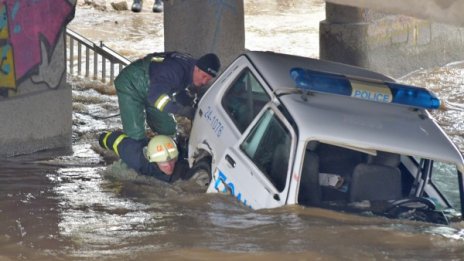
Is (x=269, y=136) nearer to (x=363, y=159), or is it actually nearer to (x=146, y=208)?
(x=363, y=159)

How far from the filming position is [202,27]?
1528 cm

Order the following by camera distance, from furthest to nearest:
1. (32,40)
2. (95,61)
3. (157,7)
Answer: (157,7)
(95,61)
(32,40)

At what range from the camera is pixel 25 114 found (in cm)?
1176

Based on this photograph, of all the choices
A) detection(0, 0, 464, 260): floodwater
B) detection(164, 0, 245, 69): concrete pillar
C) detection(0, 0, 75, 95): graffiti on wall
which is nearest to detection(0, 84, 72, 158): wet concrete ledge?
detection(0, 0, 75, 95): graffiti on wall

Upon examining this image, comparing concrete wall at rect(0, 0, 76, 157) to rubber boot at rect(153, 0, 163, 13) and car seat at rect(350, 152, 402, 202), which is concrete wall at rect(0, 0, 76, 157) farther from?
rubber boot at rect(153, 0, 163, 13)

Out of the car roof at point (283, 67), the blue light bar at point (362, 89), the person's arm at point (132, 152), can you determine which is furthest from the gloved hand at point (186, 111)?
the blue light bar at point (362, 89)

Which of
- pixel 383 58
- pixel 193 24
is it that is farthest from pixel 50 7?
pixel 383 58

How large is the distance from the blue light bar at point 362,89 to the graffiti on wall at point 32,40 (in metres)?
4.47

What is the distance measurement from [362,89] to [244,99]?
1110 mm

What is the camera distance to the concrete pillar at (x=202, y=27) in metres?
15.3

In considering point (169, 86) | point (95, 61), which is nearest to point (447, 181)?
point (169, 86)

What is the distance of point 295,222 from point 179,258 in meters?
1.00

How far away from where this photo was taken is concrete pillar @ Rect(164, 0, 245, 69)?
15258 mm

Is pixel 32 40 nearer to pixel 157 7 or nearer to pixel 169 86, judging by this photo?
pixel 169 86
